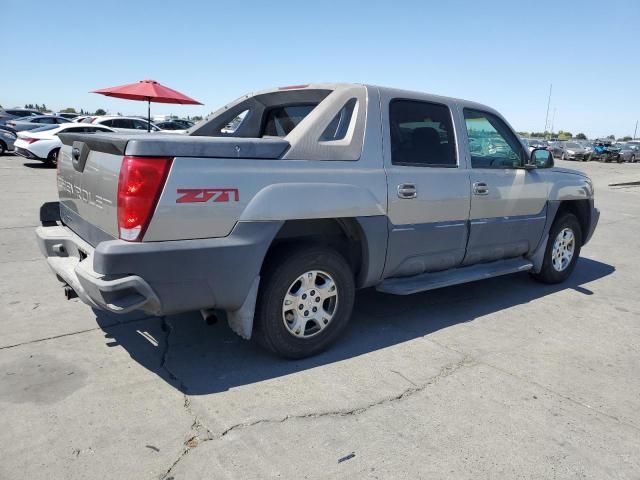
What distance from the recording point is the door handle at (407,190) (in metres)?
3.88

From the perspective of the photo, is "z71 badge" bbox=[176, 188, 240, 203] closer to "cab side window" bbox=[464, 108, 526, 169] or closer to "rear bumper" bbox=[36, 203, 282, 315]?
"rear bumper" bbox=[36, 203, 282, 315]

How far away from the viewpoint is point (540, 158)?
513cm

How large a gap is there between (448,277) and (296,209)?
5.74 feet

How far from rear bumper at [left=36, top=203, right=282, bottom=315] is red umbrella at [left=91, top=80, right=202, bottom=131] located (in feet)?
41.9

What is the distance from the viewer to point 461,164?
4.42m

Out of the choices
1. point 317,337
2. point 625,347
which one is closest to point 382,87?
point 317,337

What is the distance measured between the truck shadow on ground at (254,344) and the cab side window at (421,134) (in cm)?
137

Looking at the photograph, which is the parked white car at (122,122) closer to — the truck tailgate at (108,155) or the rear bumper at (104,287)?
the truck tailgate at (108,155)

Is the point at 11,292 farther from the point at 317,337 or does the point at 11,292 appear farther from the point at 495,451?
the point at 495,451

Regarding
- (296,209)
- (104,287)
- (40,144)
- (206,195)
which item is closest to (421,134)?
(296,209)

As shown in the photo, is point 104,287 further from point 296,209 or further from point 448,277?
point 448,277

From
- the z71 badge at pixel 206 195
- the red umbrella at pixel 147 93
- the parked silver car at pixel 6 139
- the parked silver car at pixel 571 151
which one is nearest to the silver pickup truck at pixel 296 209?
the z71 badge at pixel 206 195

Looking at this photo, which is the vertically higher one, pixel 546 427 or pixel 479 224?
pixel 479 224

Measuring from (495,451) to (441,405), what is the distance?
48cm
